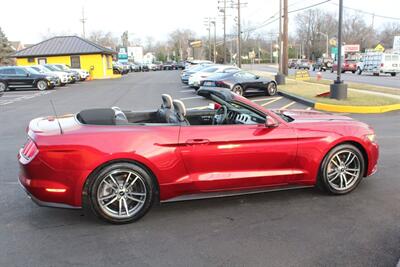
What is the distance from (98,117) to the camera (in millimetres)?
4641

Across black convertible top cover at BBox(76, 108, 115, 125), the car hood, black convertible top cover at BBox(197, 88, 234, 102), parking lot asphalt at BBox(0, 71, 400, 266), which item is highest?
black convertible top cover at BBox(197, 88, 234, 102)

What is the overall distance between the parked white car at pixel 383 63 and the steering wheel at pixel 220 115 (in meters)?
37.6

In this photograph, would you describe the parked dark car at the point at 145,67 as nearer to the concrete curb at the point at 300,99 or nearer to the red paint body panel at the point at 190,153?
the concrete curb at the point at 300,99

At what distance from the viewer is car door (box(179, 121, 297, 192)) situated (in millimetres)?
4484

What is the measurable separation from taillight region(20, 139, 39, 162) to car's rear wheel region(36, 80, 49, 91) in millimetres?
25756

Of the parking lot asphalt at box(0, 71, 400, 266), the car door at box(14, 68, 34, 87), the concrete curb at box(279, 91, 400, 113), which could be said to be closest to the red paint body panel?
the parking lot asphalt at box(0, 71, 400, 266)

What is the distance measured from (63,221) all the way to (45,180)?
59cm

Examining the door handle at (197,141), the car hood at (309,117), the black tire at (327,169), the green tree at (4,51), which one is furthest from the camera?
the green tree at (4,51)

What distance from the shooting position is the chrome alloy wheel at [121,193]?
4293mm

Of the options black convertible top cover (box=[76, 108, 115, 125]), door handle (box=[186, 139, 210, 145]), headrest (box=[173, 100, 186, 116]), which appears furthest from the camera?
headrest (box=[173, 100, 186, 116])

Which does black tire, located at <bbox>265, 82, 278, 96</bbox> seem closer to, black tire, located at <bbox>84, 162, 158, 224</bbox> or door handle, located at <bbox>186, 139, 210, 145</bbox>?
door handle, located at <bbox>186, 139, 210, 145</bbox>

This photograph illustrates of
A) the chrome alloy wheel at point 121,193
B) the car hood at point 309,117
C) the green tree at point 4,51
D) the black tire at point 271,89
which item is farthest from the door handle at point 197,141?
the green tree at point 4,51

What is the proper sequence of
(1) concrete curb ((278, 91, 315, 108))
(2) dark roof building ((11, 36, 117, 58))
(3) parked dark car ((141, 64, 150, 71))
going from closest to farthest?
1. (1) concrete curb ((278, 91, 315, 108))
2. (2) dark roof building ((11, 36, 117, 58))
3. (3) parked dark car ((141, 64, 150, 71))

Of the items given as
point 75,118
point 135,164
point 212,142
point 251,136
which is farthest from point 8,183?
point 251,136
